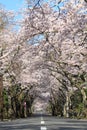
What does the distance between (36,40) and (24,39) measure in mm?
4573

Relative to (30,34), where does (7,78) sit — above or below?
above

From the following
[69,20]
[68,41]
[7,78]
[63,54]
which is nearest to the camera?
[69,20]

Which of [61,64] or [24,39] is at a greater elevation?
[61,64]

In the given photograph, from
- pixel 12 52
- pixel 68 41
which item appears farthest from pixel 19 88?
pixel 12 52

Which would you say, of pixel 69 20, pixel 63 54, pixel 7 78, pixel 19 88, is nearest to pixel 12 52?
pixel 69 20

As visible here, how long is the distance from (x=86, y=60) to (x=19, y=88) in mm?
28057

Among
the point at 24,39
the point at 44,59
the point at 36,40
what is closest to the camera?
the point at 24,39

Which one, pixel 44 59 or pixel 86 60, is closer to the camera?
pixel 86 60

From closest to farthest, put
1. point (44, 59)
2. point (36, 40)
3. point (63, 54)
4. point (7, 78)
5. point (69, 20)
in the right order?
point (69, 20), point (36, 40), point (63, 54), point (44, 59), point (7, 78)

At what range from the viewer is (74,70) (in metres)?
39.1

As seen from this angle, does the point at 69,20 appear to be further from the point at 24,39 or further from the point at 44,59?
the point at 44,59

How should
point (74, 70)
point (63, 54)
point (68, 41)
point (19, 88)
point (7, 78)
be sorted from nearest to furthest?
1. point (68, 41)
2. point (63, 54)
3. point (74, 70)
4. point (7, 78)
5. point (19, 88)

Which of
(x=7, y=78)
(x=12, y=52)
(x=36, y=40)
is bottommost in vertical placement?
(x=12, y=52)

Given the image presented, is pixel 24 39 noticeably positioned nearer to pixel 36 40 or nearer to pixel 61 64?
pixel 36 40
